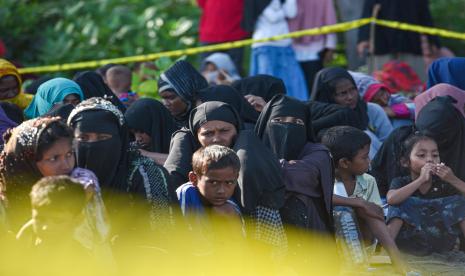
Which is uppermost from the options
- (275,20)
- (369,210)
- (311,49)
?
(275,20)

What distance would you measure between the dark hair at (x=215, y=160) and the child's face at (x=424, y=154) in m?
1.79

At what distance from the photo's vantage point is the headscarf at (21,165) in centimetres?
573

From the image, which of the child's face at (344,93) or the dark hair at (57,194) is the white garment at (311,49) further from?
the dark hair at (57,194)

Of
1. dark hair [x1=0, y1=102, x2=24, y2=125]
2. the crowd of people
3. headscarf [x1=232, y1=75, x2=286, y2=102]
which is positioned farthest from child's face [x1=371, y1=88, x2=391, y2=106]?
dark hair [x1=0, y1=102, x2=24, y2=125]

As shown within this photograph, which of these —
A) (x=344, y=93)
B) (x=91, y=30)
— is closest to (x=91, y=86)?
(x=344, y=93)

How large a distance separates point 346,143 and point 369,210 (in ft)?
1.62

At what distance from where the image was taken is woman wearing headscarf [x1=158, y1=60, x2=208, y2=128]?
8266mm

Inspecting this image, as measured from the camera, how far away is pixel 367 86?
984 centimetres

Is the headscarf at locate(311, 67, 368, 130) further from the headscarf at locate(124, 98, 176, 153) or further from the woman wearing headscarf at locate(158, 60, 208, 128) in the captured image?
the headscarf at locate(124, 98, 176, 153)

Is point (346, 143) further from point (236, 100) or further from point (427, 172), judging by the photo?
point (236, 100)

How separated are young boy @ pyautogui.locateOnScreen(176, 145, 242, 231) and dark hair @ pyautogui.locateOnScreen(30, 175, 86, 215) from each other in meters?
1.04

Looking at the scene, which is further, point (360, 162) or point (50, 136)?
point (360, 162)

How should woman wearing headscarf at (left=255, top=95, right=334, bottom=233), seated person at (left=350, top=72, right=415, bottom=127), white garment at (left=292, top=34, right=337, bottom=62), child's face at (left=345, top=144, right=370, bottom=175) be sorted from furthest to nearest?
white garment at (left=292, top=34, right=337, bottom=62), seated person at (left=350, top=72, right=415, bottom=127), child's face at (left=345, top=144, right=370, bottom=175), woman wearing headscarf at (left=255, top=95, right=334, bottom=233)

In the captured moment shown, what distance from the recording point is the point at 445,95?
322 inches
